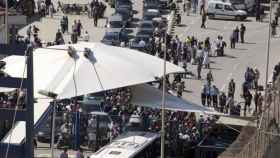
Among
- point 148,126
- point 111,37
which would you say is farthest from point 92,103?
point 111,37

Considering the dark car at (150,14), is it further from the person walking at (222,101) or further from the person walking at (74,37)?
the person walking at (222,101)

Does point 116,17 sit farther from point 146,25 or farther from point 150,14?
point 146,25

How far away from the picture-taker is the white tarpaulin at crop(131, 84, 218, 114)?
41.0 m

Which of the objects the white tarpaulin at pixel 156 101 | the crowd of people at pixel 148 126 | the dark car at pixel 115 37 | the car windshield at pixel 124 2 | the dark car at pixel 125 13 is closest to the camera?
the crowd of people at pixel 148 126

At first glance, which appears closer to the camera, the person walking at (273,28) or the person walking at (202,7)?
the person walking at (273,28)

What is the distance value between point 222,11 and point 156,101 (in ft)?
88.6

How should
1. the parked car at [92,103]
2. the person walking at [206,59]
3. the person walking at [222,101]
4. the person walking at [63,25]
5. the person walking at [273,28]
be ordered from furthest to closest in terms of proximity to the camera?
the person walking at [273,28], the person walking at [63,25], the person walking at [206,59], the person walking at [222,101], the parked car at [92,103]

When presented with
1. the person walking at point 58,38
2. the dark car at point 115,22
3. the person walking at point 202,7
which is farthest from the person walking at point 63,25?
the person walking at point 202,7

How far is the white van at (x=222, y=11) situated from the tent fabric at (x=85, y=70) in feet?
79.3

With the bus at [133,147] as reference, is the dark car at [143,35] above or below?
above

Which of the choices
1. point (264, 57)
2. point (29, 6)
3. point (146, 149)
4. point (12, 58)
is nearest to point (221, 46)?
point (264, 57)

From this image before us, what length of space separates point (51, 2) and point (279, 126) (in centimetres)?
3669

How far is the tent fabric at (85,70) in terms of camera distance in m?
39.7

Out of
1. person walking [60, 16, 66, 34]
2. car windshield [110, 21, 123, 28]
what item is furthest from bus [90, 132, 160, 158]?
car windshield [110, 21, 123, 28]
